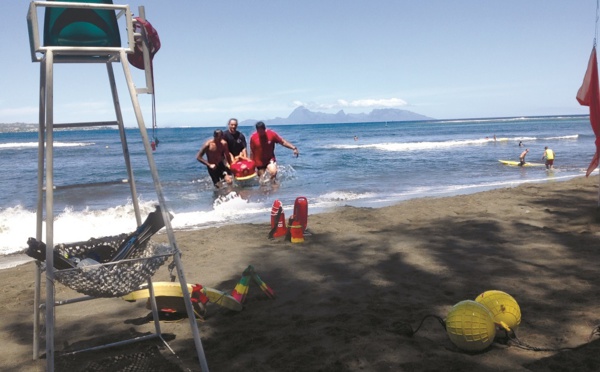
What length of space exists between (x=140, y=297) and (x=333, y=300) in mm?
1625

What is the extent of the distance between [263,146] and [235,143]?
2.90 feet

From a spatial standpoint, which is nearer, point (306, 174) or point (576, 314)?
point (576, 314)

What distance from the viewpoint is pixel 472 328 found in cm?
340

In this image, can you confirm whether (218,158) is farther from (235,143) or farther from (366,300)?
(366,300)

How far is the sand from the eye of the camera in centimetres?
348

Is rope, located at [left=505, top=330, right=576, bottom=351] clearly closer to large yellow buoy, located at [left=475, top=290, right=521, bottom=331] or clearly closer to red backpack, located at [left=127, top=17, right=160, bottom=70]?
large yellow buoy, located at [left=475, top=290, right=521, bottom=331]

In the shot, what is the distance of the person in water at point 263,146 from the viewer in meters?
12.3

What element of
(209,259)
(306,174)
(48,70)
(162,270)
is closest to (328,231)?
(209,259)

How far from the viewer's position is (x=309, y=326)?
404cm

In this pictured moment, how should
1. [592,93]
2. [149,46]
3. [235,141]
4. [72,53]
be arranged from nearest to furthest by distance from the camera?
[72,53] → [149,46] → [592,93] → [235,141]

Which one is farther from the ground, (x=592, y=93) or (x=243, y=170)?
(x=592, y=93)

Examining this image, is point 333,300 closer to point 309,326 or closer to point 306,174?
point 309,326

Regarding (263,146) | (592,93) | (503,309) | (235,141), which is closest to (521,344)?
(503,309)

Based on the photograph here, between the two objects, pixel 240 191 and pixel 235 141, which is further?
pixel 240 191
